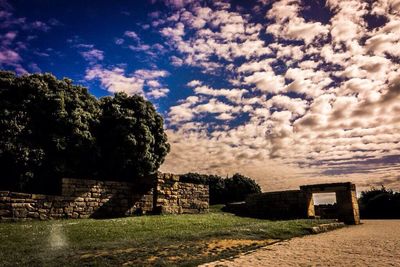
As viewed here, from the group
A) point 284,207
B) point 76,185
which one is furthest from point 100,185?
point 284,207

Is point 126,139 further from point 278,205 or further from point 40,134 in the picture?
point 278,205

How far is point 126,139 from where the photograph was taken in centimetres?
2303

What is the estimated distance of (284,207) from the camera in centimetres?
2189

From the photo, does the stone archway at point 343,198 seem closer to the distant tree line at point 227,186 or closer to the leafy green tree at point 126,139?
the leafy green tree at point 126,139

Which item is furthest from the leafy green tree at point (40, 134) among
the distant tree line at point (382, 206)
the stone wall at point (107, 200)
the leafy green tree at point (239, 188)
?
the distant tree line at point (382, 206)

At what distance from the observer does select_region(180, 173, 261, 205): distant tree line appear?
4138 cm

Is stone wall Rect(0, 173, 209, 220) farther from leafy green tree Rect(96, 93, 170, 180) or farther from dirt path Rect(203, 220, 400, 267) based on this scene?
dirt path Rect(203, 220, 400, 267)

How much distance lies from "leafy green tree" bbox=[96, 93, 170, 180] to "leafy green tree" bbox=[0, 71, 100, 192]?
1612mm

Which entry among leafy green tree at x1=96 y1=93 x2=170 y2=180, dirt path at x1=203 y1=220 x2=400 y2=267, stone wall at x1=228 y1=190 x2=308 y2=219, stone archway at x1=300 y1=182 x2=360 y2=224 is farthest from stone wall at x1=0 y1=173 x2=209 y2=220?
dirt path at x1=203 y1=220 x2=400 y2=267

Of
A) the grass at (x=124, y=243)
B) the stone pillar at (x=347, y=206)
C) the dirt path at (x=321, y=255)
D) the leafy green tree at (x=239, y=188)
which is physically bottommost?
the dirt path at (x=321, y=255)

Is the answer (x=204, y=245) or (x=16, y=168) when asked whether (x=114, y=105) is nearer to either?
(x=16, y=168)

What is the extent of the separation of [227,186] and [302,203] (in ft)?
71.3

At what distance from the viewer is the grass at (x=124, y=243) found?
7.07 meters

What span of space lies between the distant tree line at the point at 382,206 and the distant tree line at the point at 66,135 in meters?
20.4
